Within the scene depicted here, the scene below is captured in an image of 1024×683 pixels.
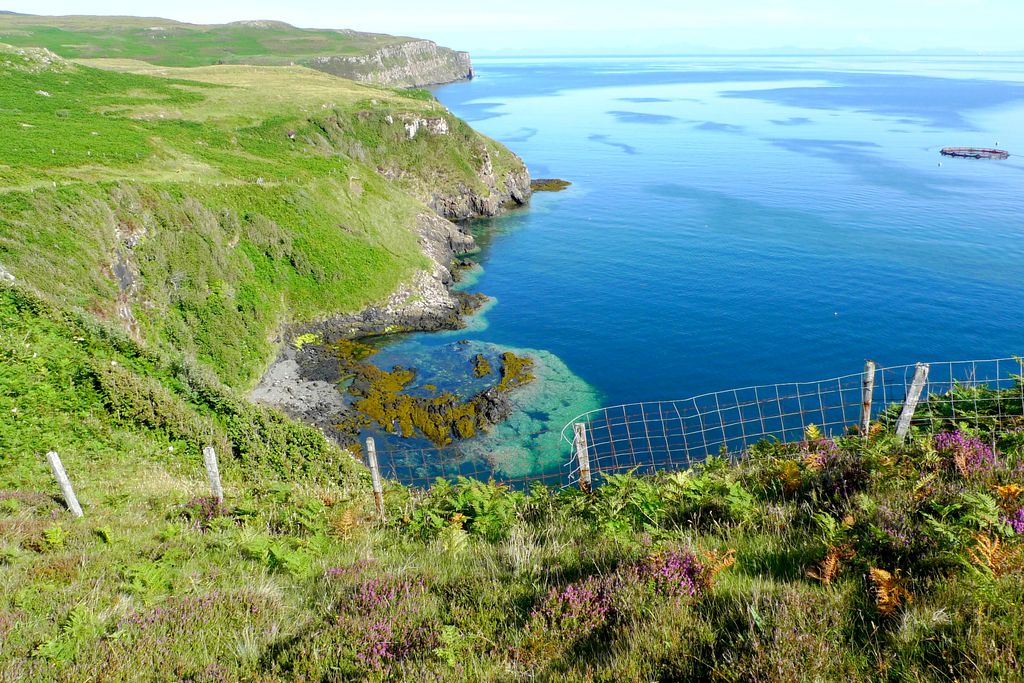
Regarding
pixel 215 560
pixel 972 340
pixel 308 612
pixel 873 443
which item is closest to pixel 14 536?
pixel 215 560

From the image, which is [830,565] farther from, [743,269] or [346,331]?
[743,269]

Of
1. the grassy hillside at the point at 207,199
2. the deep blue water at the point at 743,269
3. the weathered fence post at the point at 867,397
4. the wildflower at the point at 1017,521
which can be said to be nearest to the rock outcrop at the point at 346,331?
the grassy hillside at the point at 207,199

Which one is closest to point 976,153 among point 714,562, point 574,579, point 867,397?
point 867,397

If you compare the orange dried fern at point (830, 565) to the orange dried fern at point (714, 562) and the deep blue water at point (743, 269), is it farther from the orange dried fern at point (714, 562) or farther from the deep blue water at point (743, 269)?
the deep blue water at point (743, 269)

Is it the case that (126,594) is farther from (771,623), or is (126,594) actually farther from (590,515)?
(771,623)

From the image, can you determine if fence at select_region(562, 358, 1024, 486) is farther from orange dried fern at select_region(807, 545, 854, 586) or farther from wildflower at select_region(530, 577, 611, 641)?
wildflower at select_region(530, 577, 611, 641)

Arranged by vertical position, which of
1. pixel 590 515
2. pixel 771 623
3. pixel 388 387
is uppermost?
pixel 771 623

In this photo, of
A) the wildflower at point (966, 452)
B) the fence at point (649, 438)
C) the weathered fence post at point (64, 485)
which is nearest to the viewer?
the wildflower at point (966, 452)
